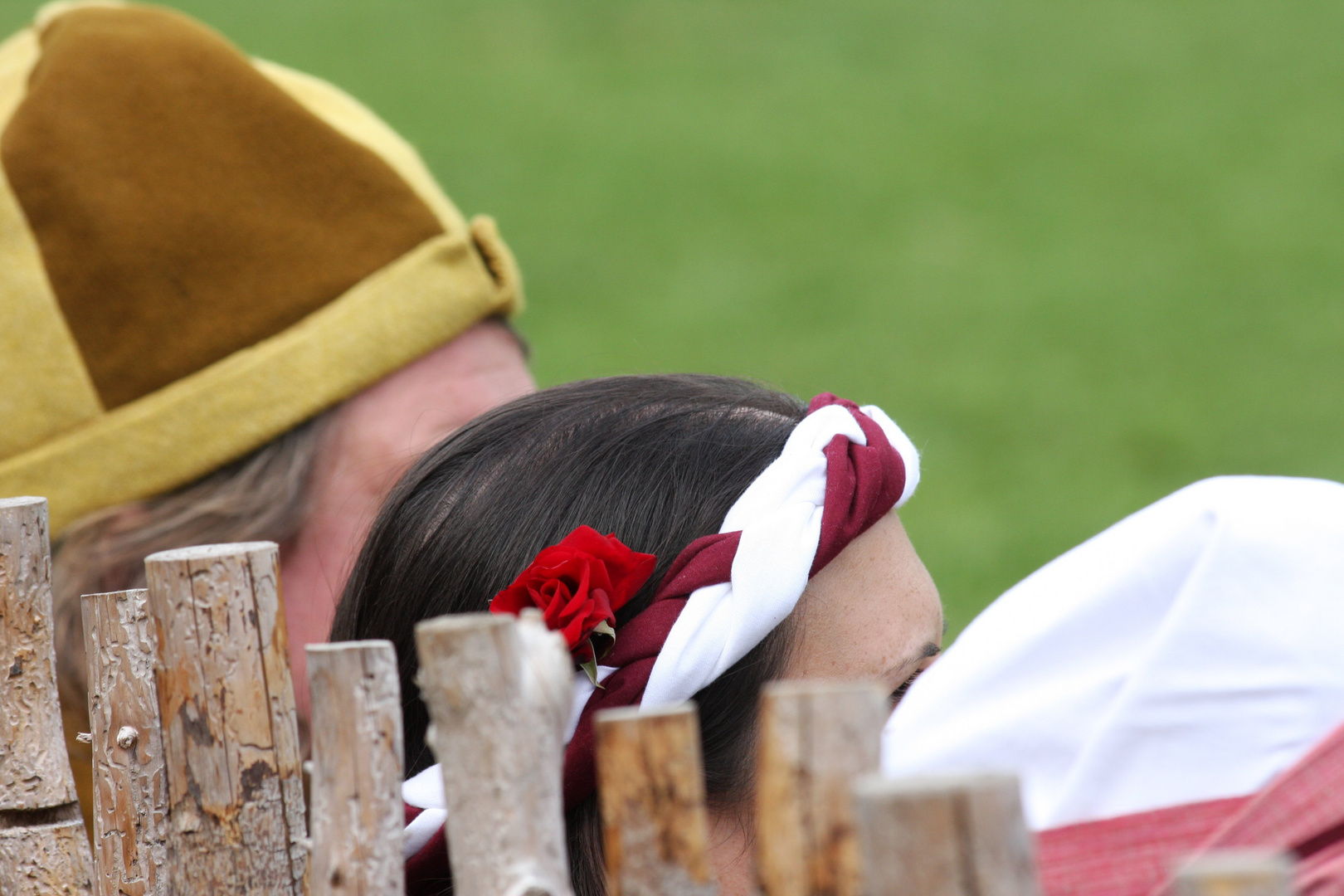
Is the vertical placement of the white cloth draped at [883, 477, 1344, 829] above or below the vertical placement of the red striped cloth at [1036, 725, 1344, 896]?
above

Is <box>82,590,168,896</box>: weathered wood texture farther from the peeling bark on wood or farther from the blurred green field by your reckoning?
the blurred green field

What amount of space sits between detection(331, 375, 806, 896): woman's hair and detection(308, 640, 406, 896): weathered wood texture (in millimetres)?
409

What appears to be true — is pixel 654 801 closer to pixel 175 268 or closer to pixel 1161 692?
pixel 1161 692

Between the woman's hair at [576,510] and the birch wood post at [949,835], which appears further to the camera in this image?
the woman's hair at [576,510]

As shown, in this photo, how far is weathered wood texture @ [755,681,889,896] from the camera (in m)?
1.03

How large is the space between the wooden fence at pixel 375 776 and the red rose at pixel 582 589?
0.26 m

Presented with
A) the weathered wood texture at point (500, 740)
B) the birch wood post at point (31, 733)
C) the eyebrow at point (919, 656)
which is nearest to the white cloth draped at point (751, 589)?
the eyebrow at point (919, 656)

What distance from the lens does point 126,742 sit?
1.54m

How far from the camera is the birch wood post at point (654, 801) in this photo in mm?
1087

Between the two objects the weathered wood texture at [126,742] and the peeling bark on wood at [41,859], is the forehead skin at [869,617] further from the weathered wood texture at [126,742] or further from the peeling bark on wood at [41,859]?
the peeling bark on wood at [41,859]

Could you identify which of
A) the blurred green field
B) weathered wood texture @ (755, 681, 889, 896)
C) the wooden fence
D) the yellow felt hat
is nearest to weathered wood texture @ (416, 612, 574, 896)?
the wooden fence

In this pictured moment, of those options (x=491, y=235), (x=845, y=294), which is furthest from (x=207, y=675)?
(x=845, y=294)

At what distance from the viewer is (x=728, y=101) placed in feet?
42.2

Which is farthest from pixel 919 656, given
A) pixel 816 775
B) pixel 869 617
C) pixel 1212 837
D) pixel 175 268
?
pixel 175 268
